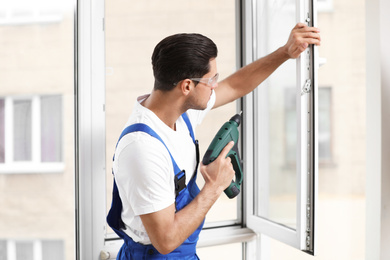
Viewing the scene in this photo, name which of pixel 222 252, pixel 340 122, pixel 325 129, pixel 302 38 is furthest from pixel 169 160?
pixel 340 122

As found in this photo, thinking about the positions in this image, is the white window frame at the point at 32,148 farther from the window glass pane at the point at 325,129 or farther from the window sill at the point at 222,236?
the window glass pane at the point at 325,129

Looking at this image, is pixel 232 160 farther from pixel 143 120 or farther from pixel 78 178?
pixel 78 178

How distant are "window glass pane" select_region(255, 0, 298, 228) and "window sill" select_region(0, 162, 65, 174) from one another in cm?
92

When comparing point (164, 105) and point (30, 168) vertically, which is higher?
point (164, 105)

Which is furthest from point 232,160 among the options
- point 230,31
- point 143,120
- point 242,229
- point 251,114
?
point 230,31

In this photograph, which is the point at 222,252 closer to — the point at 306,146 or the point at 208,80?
the point at 306,146

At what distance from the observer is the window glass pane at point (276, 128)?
5.51 feet

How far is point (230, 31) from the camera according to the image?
2.02 meters

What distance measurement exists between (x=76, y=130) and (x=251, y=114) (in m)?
0.83

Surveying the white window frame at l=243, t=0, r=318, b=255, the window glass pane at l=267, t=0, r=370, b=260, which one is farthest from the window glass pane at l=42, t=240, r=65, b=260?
the window glass pane at l=267, t=0, r=370, b=260

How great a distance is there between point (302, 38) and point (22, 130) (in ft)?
3.57

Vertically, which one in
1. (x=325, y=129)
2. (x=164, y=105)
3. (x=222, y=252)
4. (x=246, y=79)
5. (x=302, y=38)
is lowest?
(x=222, y=252)

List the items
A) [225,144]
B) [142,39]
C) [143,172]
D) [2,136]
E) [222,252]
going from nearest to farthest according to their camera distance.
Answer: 1. [143,172]
2. [225,144]
3. [2,136]
4. [142,39]
5. [222,252]

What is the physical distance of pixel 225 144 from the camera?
1351 millimetres
